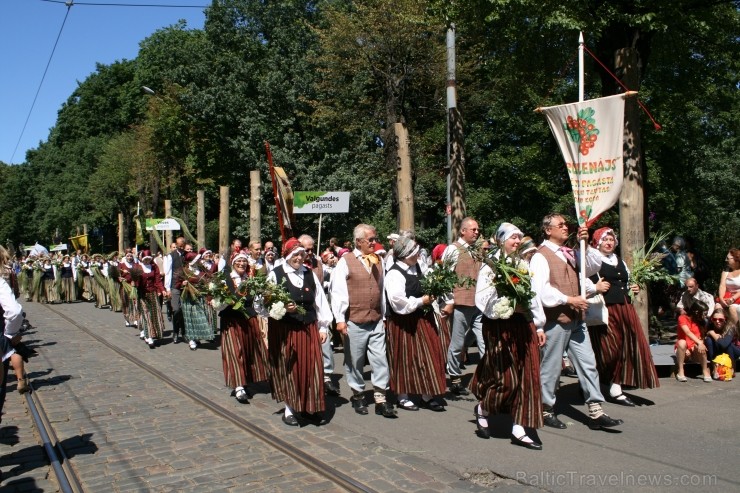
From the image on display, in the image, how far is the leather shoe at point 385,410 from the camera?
273 inches

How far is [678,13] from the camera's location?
9.39 metres

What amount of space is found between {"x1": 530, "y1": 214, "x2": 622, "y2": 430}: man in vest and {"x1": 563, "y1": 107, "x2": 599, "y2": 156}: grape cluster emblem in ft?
3.46

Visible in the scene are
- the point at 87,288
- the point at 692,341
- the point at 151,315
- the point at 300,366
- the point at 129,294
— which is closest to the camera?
the point at 300,366

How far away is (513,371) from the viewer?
571cm

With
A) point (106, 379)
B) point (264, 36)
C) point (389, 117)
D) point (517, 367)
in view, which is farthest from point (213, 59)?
point (517, 367)

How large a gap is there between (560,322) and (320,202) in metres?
6.96

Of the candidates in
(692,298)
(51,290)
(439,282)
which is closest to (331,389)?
(439,282)

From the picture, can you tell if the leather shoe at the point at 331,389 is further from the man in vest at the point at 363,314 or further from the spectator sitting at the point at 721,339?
the spectator sitting at the point at 721,339

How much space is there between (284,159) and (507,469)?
22285 mm

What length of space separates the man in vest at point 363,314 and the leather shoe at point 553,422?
151cm

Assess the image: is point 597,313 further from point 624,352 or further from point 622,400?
point 622,400

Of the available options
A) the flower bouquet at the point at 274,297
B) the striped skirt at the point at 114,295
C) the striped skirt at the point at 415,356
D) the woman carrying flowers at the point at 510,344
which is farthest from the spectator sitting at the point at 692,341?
the striped skirt at the point at 114,295

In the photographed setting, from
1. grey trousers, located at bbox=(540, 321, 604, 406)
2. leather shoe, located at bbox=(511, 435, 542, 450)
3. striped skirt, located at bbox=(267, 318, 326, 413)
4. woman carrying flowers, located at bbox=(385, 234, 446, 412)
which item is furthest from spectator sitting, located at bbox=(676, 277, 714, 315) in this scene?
striped skirt, located at bbox=(267, 318, 326, 413)

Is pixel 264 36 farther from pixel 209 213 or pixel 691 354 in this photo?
pixel 691 354
